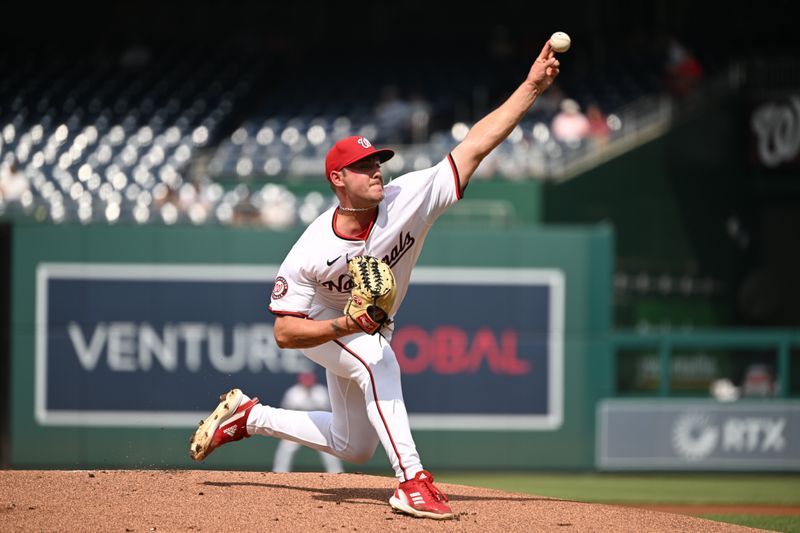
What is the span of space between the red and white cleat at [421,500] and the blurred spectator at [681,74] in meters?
12.7

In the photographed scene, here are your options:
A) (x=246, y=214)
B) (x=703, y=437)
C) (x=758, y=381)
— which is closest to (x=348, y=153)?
(x=246, y=214)

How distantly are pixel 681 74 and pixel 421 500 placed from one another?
1301 centimetres

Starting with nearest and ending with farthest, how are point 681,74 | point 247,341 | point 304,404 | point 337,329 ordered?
point 337,329 < point 304,404 < point 247,341 < point 681,74

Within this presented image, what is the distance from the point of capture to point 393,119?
1677 cm

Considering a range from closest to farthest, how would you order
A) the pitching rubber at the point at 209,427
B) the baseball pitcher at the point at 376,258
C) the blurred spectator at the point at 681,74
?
the baseball pitcher at the point at 376,258
the pitching rubber at the point at 209,427
the blurred spectator at the point at 681,74

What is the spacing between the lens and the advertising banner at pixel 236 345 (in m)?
12.5

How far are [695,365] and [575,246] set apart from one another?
192cm

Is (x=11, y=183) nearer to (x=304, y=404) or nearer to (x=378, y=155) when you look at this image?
(x=304, y=404)

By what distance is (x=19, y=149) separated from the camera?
15.1 meters

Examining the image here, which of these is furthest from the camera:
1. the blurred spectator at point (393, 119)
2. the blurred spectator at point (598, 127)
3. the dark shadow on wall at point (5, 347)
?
the blurred spectator at point (393, 119)

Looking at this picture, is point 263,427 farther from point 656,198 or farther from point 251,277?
point 656,198

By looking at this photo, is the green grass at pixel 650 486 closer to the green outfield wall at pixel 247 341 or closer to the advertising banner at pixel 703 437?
the advertising banner at pixel 703 437

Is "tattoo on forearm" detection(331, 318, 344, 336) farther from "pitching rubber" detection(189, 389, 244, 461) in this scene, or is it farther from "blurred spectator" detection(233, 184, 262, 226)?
"blurred spectator" detection(233, 184, 262, 226)

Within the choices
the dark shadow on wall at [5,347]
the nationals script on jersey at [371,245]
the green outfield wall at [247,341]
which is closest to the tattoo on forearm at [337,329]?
the nationals script on jersey at [371,245]
